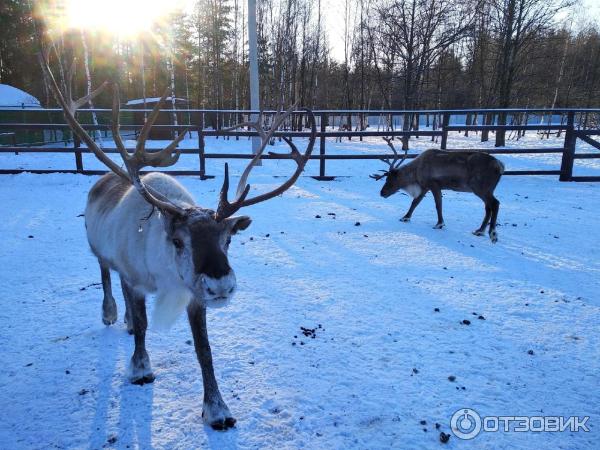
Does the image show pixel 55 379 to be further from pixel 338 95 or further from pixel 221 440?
pixel 338 95

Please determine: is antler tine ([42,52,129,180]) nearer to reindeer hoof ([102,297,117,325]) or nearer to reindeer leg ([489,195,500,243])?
reindeer hoof ([102,297,117,325])

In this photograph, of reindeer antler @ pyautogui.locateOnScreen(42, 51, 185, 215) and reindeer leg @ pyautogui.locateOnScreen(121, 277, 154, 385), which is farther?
reindeer leg @ pyautogui.locateOnScreen(121, 277, 154, 385)

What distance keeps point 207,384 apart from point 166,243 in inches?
30.9

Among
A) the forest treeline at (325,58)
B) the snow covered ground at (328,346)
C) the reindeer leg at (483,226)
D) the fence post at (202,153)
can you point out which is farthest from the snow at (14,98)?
the reindeer leg at (483,226)

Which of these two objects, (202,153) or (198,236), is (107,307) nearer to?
(198,236)

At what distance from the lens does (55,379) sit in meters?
2.46

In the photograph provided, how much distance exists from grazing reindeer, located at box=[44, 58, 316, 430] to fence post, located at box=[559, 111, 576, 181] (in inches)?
353

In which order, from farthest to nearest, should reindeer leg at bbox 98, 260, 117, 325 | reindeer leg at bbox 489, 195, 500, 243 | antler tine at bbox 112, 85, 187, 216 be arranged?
reindeer leg at bbox 489, 195, 500, 243, reindeer leg at bbox 98, 260, 117, 325, antler tine at bbox 112, 85, 187, 216

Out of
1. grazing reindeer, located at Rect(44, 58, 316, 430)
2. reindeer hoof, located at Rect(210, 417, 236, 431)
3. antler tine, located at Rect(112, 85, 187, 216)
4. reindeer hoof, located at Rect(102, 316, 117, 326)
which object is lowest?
reindeer hoof, located at Rect(210, 417, 236, 431)

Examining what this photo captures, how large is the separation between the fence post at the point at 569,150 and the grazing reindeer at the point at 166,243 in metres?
8.97

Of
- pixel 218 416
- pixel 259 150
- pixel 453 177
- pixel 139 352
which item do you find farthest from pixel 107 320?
pixel 453 177

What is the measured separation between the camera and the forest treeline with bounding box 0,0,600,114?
20078 mm

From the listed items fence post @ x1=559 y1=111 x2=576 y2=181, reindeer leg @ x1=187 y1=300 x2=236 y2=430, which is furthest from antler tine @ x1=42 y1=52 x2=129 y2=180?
fence post @ x1=559 y1=111 x2=576 y2=181

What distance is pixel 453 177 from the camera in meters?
6.12
